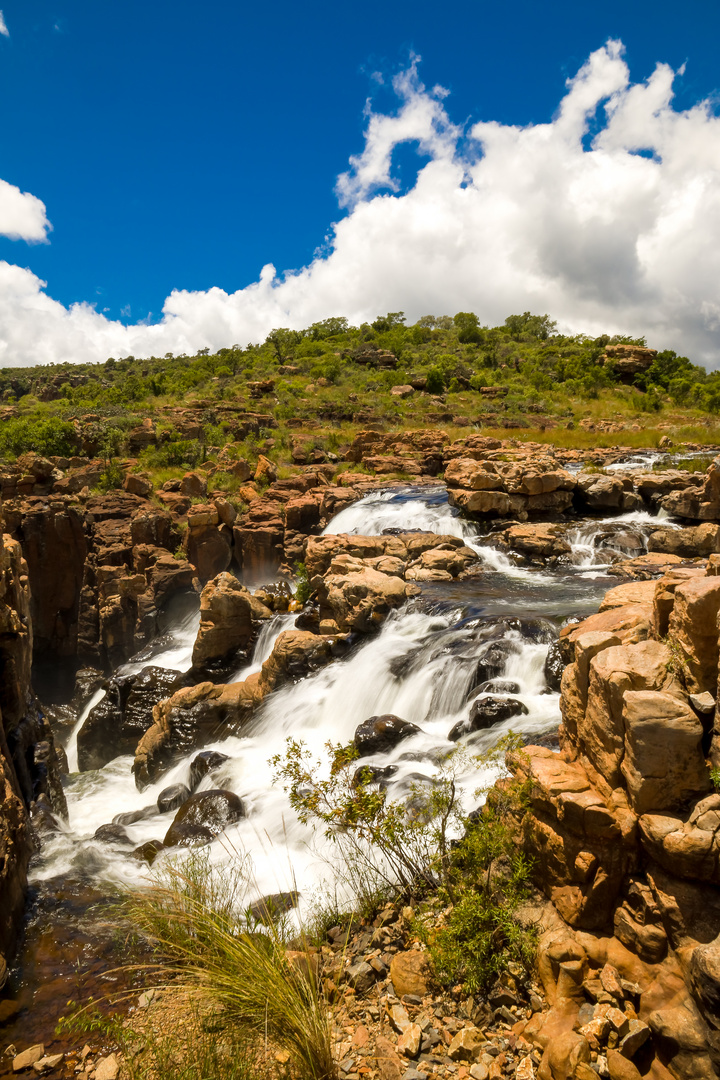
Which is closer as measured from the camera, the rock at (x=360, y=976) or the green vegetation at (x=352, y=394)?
the rock at (x=360, y=976)

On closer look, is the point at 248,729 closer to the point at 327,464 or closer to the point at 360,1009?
the point at 360,1009

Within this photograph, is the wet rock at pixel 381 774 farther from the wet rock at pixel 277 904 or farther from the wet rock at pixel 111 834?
the wet rock at pixel 111 834

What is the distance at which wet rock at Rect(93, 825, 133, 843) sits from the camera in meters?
7.55

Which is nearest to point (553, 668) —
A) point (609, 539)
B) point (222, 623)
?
point (222, 623)

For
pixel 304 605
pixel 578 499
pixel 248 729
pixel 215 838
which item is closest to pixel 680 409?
pixel 578 499

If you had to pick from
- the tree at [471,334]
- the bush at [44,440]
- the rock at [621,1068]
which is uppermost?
the tree at [471,334]

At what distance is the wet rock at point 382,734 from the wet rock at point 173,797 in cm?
292

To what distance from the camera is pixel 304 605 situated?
47.1ft

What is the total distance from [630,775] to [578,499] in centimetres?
1551

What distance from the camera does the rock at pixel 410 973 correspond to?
3.77 metres

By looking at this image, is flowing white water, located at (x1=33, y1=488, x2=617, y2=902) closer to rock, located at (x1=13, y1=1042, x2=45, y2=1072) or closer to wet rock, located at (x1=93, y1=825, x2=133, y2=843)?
wet rock, located at (x1=93, y1=825, x2=133, y2=843)

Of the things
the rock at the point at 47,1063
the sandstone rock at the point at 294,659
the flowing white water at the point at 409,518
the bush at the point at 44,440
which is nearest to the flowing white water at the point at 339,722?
the sandstone rock at the point at 294,659

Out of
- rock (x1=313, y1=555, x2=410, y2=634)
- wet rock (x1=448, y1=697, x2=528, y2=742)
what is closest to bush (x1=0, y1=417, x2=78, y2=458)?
rock (x1=313, y1=555, x2=410, y2=634)

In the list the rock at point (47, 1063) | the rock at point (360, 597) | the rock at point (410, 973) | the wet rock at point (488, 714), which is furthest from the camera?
the rock at point (360, 597)
